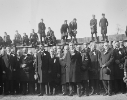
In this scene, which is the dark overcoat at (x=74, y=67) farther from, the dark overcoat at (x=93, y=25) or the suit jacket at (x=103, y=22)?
the dark overcoat at (x=93, y=25)

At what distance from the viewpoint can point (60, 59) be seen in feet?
33.6

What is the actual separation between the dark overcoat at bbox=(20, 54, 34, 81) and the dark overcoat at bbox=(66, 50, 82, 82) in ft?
5.96

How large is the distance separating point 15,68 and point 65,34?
754 centimetres

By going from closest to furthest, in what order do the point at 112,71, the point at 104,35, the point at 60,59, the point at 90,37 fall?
1. the point at 112,71
2. the point at 60,59
3. the point at 104,35
4. the point at 90,37

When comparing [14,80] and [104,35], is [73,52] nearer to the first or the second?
[14,80]

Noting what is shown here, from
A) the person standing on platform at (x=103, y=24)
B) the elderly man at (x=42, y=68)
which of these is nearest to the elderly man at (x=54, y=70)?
the elderly man at (x=42, y=68)

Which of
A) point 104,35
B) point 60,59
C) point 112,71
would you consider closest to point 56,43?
point 104,35

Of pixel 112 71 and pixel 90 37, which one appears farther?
pixel 90 37

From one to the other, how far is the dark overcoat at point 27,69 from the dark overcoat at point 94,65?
2820mm

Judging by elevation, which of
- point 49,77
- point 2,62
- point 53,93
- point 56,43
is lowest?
point 53,93

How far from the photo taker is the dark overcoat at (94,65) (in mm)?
9875

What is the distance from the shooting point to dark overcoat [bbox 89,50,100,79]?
988 centimetres

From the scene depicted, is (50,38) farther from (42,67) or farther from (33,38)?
(42,67)

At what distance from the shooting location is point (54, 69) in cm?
1024
